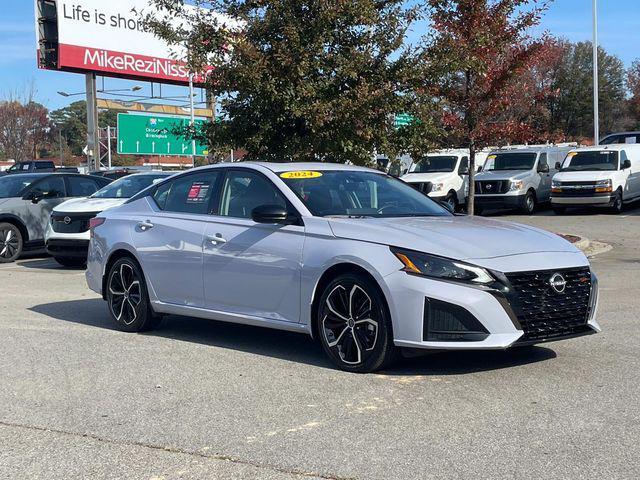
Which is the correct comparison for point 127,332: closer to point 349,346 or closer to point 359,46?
point 349,346

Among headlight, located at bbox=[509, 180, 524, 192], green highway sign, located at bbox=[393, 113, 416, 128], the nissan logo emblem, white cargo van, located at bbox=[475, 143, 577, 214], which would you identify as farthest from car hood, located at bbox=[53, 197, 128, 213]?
headlight, located at bbox=[509, 180, 524, 192]

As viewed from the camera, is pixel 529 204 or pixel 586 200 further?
pixel 529 204

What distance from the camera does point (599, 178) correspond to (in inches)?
888

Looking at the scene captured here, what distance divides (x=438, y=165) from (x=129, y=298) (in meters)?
18.1

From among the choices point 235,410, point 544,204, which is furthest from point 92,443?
point 544,204

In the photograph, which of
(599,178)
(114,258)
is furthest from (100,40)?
(114,258)

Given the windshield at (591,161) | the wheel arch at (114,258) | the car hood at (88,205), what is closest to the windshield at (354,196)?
the wheel arch at (114,258)

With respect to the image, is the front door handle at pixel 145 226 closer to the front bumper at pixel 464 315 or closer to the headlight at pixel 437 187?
the front bumper at pixel 464 315

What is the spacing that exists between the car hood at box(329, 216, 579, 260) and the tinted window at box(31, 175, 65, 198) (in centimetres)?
1072

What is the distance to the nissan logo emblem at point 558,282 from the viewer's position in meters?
5.83

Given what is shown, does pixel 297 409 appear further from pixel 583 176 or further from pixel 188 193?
pixel 583 176

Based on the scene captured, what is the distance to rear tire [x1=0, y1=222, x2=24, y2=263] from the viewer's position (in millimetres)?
15281

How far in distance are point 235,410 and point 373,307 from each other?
128 cm

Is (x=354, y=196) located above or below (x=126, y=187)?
below
